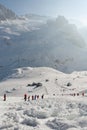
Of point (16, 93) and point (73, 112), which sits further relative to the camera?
point (16, 93)

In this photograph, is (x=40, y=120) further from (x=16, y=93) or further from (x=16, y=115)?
(x=16, y=93)

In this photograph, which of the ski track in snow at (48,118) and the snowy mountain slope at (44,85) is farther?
the snowy mountain slope at (44,85)

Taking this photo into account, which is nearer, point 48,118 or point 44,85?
point 48,118

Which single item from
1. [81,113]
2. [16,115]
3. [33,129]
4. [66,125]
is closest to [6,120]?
[16,115]

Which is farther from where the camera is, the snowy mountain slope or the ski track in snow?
the snowy mountain slope

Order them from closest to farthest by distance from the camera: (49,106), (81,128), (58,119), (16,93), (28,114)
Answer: (81,128) → (58,119) → (28,114) → (49,106) → (16,93)

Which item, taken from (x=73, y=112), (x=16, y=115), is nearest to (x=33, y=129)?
(x=16, y=115)

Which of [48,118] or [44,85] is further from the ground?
[44,85]

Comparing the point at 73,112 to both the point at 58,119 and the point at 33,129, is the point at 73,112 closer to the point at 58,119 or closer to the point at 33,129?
the point at 58,119

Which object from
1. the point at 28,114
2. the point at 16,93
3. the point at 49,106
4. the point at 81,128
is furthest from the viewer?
the point at 16,93
